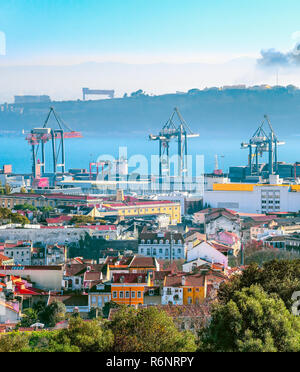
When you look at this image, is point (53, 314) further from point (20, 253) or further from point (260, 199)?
point (260, 199)

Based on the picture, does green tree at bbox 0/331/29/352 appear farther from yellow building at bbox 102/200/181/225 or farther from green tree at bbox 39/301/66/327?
yellow building at bbox 102/200/181/225

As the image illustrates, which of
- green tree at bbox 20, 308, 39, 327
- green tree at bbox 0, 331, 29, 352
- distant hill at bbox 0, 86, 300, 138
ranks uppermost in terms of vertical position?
distant hill at bbox 0, 86, 300, 138

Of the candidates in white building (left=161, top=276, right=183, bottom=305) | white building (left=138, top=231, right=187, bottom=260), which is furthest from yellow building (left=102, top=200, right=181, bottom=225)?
white building (left=161, top=276, right=183, bottom=305)

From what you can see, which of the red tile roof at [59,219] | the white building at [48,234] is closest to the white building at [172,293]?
the white building at [48,234]

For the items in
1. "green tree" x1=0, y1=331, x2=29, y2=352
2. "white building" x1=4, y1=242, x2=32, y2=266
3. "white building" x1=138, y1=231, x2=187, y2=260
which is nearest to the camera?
"green tree" x1=0, y1=331, x2=29, y2=352

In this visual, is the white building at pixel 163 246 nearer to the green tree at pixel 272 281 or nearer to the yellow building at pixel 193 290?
the yellow building at pixel 193 290
